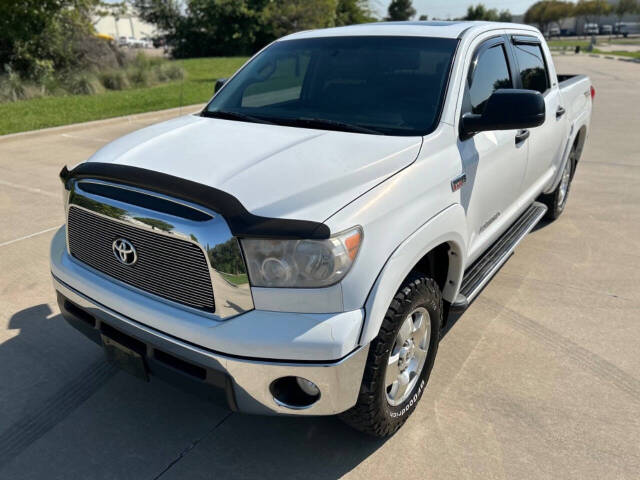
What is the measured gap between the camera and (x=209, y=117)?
11.1 ft

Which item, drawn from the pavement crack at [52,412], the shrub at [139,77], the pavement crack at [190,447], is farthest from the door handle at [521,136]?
the shrub at [139,77]

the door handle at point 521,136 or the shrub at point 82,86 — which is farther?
the shrub at point 82,86

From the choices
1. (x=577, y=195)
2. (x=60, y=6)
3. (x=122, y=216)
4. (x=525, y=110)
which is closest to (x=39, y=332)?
(x=122, y=216)

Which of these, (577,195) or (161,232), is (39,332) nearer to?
(161,232)

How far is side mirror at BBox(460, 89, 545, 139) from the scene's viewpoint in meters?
2.77

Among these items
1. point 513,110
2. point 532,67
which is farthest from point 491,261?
point 532,67

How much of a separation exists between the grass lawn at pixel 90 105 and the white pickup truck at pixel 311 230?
236 inches

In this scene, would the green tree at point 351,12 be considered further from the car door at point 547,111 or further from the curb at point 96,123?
the car door at point 547,111

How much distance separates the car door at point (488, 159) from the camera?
9.92ft

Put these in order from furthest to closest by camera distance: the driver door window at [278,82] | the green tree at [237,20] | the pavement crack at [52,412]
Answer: the green tree at [237,20] → the driver door window at [278,82] → the pavement crack at [52,412]

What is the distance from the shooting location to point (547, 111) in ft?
14.1

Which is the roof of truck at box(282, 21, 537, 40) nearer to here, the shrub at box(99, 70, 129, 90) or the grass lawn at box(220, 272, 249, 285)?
the grass lawn at box(220, 272, 249, 285)

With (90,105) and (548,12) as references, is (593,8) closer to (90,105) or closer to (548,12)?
(548,12)

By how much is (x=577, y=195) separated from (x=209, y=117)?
16.2 feet
